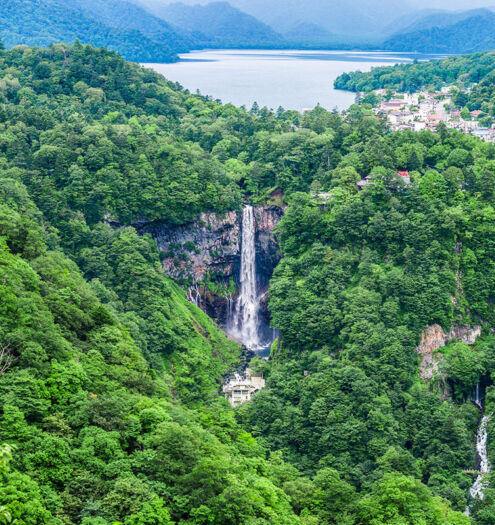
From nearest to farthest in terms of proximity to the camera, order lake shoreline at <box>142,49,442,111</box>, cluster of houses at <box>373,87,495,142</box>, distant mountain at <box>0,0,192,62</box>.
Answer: cluster of houses at <box>373,87,495,142</box>, distant mountain at <box>0,0,192,62</box>, lake shoreline at <box>142,49,442,111</box>

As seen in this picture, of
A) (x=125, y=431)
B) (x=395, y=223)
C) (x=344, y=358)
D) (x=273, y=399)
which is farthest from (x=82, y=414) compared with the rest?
(x=395, y=223)

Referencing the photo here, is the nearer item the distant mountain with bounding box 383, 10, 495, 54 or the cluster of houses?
the cluster of houses

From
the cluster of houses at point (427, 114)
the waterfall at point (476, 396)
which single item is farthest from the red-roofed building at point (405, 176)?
the cluster of houses at point (427, 114)

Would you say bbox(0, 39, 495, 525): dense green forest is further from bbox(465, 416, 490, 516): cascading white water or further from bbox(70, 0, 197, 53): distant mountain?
bbox(70, 0, 197, 53): distant mountain

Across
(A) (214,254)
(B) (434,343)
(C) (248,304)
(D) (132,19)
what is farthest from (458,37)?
(B) (434,343)

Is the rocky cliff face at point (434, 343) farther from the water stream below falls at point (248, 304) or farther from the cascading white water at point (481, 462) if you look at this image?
the water stream below falls at point (248, 304)

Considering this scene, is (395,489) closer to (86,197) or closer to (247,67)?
(86,197)

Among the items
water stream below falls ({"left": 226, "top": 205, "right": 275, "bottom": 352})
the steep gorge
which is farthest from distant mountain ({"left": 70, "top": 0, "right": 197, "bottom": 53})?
the steep gorge
